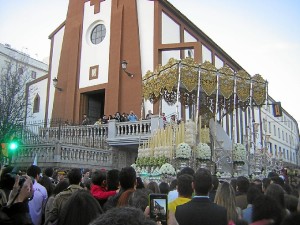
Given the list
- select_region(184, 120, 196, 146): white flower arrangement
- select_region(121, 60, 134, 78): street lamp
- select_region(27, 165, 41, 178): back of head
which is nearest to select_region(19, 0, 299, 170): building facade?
select_region(121, 60, 134, 78): street lamp

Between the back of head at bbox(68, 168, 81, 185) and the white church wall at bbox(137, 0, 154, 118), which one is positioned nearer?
the back of head at bbox(68, 168, 81, 185)

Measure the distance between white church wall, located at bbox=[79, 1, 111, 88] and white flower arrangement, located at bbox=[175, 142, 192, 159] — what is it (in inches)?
554

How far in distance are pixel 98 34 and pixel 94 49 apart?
1334 millimetres

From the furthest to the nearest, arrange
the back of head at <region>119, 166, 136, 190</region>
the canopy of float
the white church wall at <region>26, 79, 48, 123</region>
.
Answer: the white church wall at <region>26, 79, 48, 123</region>, the canopy of float, the back of head at <region>119, 166, 136, 190</region>

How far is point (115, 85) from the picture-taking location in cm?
2461

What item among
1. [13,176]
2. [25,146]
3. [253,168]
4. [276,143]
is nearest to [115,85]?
[25,146]

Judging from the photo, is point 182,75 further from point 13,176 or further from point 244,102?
point 13,176

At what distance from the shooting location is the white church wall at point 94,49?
85.1ft

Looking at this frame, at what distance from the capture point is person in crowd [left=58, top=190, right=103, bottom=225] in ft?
9.96

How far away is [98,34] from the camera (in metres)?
27.3

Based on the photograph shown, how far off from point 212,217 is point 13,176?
2.58 meters

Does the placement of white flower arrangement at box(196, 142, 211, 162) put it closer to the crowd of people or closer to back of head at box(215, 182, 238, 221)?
the crowd of people

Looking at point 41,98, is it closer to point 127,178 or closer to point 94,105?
point 94,105

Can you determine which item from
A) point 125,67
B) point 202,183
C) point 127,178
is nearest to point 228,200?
point 202,183
